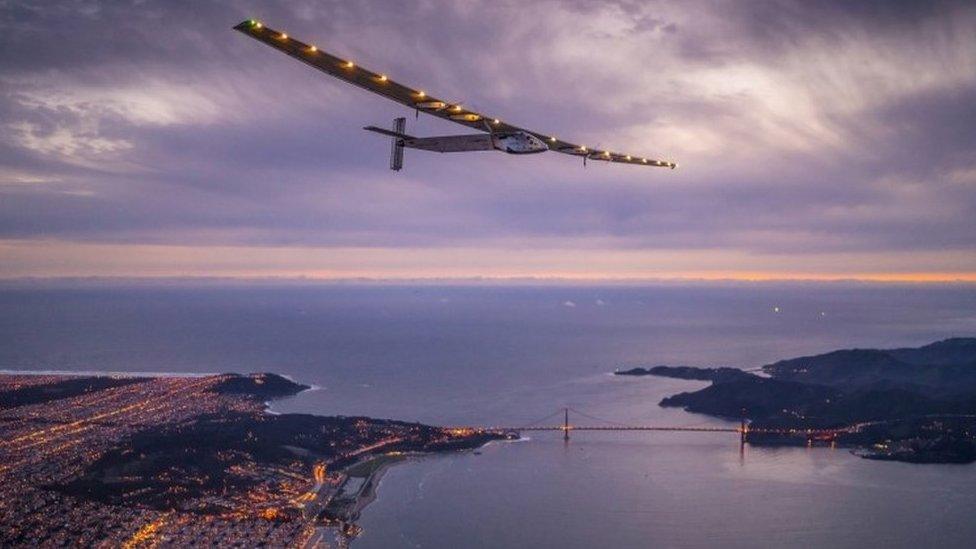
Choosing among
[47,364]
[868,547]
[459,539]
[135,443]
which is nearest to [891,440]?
[868,547]

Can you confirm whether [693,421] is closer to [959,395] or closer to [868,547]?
[959,395]

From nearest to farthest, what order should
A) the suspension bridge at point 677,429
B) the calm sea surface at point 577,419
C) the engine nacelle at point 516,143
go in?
the engine nacelle at point 516,143
the calm sea surface at point 577,419
the suspension bridge at point 677,429

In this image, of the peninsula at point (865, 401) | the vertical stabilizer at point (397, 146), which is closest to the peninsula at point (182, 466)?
the vertical stabilizer at point (397, 146)

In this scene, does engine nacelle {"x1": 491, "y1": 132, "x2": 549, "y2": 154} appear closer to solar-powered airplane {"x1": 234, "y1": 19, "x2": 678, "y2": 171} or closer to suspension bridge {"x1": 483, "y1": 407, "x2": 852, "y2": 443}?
solar-powered airplane {"x1": 234, "y1": 19, "x2": 678, "y2": 171}

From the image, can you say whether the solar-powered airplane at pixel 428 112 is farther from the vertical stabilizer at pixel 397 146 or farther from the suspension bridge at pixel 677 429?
the suspension bridge at pixel 677 429

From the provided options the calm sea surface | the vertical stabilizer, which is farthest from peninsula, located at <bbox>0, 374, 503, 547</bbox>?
the vertical stabilizer

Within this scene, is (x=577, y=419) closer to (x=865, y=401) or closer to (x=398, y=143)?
(x=865, y=401)

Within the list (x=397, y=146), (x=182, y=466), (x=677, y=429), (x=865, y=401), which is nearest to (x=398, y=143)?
(x=397, y=146)
